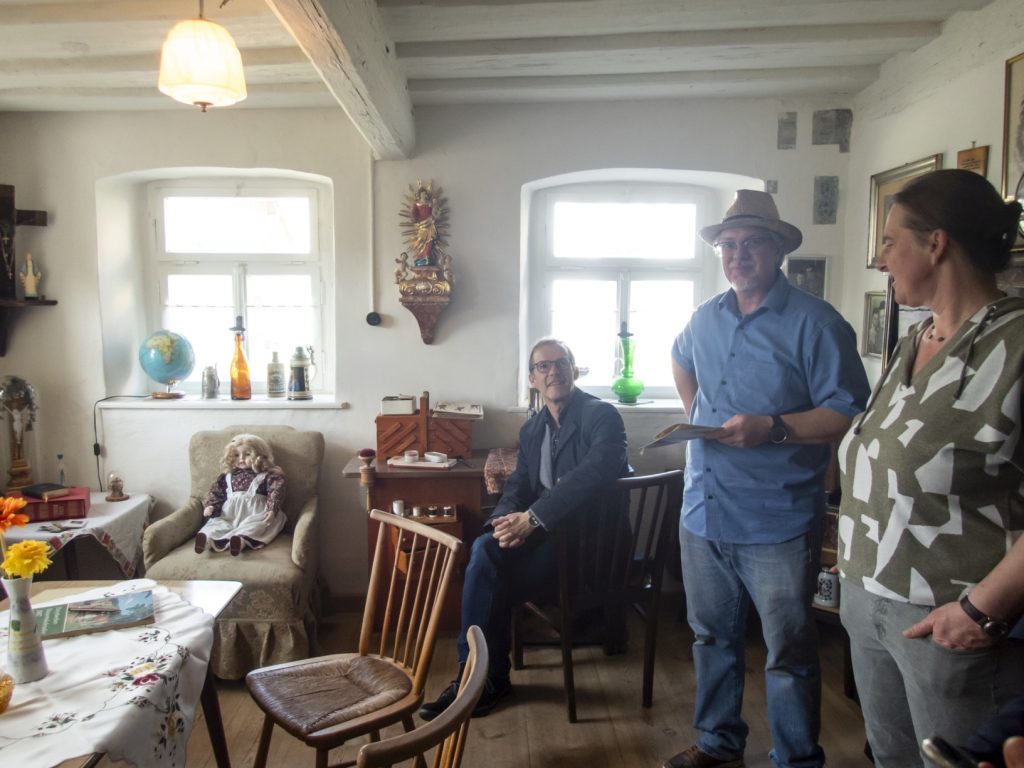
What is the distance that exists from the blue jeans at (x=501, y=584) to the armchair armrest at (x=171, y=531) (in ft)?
4.03

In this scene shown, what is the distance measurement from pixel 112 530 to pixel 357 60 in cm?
206

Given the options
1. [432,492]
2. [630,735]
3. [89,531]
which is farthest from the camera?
[432,492]

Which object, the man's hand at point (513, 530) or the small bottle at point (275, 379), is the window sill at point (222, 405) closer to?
the small bottle at point (275, 379)

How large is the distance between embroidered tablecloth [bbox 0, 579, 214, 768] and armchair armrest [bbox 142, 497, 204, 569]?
100 cm

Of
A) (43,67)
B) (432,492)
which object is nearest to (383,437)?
(432,492)

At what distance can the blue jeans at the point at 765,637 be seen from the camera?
164 centimetres

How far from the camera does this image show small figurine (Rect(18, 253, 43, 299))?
2.91 meters

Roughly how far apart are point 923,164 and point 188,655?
2.68 meters

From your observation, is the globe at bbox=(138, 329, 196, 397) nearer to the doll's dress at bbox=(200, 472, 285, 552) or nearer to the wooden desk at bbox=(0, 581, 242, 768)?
the doll's dress at bbox=(200, 472, 285, 552)

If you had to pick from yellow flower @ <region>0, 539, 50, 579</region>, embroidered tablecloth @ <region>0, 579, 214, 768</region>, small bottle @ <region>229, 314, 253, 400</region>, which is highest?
small bottle @ <region>229, 314, 253, 400</region>

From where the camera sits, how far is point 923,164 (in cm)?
231

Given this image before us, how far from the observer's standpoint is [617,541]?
2.19 m

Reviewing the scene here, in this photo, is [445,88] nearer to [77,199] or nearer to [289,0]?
[289,0]

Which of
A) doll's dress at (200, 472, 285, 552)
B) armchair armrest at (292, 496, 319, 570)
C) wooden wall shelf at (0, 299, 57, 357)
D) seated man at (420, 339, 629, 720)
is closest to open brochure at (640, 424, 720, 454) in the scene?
seated man at (420, 339, 629, 720)
